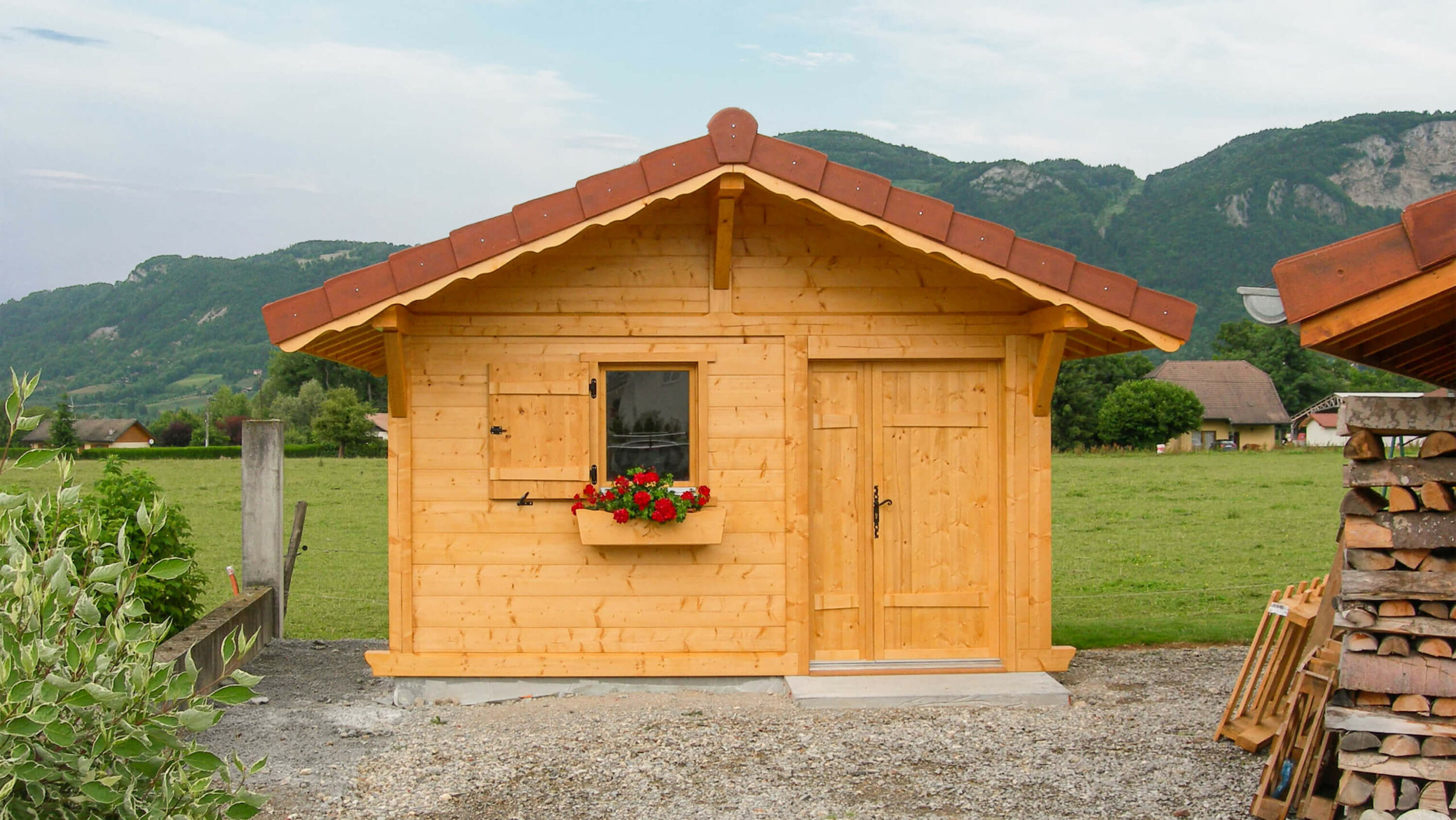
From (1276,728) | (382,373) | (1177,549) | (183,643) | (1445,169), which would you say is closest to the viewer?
(1276,728)

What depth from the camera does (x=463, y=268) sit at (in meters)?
6.65

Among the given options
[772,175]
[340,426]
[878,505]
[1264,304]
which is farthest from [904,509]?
[340,426]

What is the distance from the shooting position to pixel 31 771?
3.38m

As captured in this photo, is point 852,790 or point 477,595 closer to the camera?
point 852,790

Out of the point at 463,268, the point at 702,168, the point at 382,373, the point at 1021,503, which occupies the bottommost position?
the point at 1021,503

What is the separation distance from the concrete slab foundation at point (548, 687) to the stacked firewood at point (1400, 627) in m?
3.55

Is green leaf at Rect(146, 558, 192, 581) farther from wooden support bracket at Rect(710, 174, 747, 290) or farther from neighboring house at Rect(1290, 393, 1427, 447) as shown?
neighboring house at Rect(1290, 393, 1427, 447)

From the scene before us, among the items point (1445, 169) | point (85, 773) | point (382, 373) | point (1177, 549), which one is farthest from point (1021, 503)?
point (1445, 169)

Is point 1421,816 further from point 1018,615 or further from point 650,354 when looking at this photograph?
point 650,354

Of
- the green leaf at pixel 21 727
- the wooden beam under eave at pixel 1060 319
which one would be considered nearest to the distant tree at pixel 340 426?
the wooden beam under eave at pixel 1060 319

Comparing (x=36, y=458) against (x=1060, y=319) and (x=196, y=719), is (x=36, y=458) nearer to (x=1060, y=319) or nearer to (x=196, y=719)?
(x=196, y=719)

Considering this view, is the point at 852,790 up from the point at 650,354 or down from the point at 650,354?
down

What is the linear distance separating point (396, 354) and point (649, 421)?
1665mm

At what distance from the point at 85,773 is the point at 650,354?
4.41m
